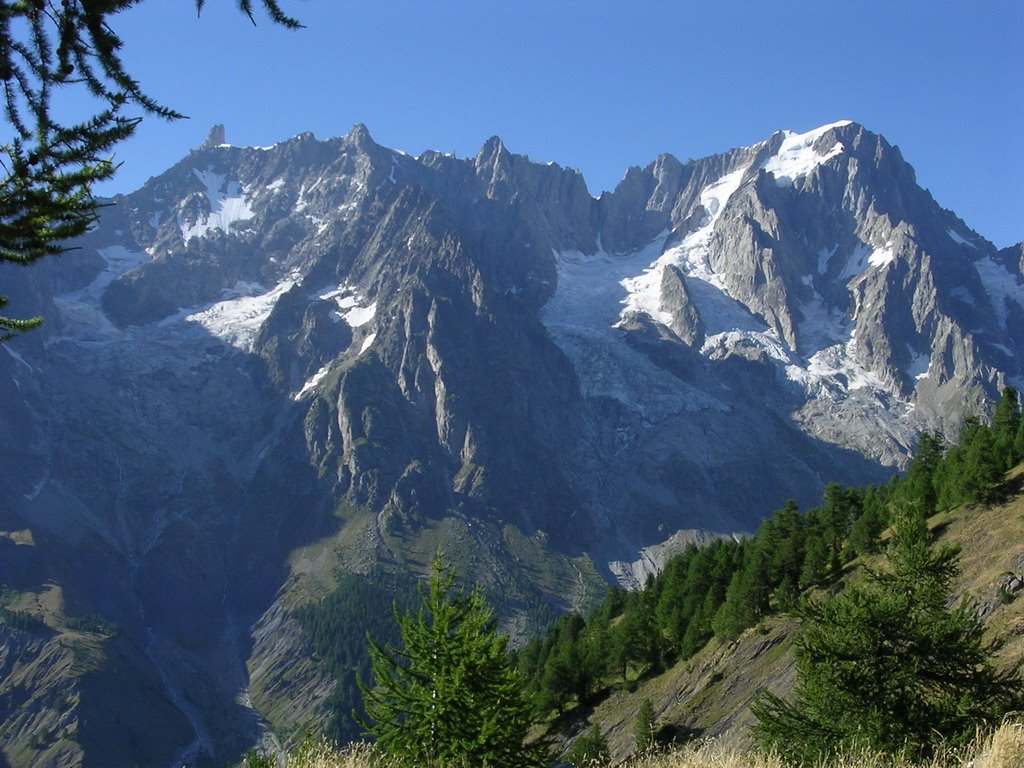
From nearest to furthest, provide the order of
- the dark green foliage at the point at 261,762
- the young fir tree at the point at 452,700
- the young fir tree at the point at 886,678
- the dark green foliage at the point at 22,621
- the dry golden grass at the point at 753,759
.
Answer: the dry golden grass at the point at 753,759 < the dark green foliage at the point at 261,762 < the young fir tree at the point at 452,700 < the young fir tree at the point at 886,678 < the dark green foliage at the point at 22,621

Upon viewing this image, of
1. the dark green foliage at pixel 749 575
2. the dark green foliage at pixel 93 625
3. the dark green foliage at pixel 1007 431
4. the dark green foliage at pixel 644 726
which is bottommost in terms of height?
the dark green foliage at pixel 93 625

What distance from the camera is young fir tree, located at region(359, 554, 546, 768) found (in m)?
17.8

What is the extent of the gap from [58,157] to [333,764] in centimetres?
970

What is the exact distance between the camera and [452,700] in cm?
1816

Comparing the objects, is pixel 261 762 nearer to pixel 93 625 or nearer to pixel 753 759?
pixel 753 759

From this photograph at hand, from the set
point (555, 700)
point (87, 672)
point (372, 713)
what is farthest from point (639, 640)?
point (87, 672)

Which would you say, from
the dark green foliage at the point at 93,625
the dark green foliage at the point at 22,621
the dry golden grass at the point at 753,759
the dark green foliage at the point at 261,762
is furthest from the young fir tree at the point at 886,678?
the dark green foliage at the point at 22,621

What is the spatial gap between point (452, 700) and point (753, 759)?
7441 millimetres

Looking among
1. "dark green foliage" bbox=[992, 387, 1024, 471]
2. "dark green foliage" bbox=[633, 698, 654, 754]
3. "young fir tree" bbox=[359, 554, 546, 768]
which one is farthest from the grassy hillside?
"young fir tree" bbox=[359, 554, 546, 768]

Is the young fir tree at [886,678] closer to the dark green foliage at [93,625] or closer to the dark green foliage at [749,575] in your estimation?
the dark green foliage at [749,575]

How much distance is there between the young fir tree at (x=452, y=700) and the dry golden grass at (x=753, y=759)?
2957 mm

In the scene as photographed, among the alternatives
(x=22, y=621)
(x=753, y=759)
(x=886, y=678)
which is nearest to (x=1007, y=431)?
(x=886, y=678)

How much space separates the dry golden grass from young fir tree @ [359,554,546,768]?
2957 millimetres

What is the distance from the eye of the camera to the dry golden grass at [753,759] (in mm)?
11141
